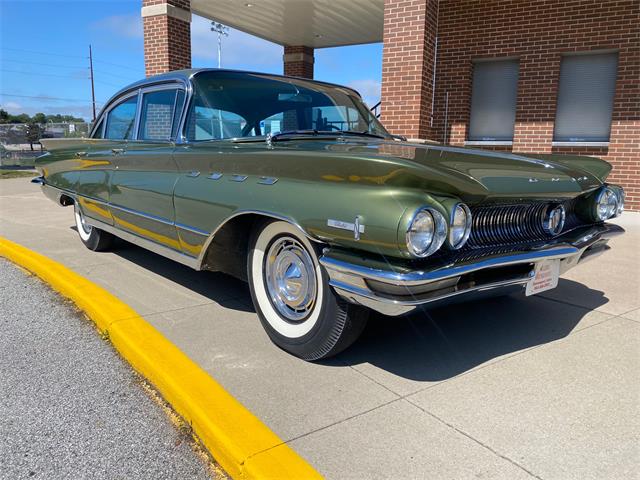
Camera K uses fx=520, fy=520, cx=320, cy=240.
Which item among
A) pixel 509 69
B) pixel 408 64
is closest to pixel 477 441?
pixel 408 64

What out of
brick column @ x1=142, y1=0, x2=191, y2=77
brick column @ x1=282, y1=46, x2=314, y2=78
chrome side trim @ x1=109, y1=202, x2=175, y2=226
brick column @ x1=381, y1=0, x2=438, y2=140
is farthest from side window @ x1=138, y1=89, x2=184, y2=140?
brick column @ x1=282, y1=46, x2=314, y2=78

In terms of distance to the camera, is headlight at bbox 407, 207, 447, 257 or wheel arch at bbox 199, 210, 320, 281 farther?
wheel arch at bbox 199, 210, 320, 281

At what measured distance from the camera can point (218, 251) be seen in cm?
335

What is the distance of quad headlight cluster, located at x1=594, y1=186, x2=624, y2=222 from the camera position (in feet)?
11.1

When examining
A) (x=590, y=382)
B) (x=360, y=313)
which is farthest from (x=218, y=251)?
(x=590, y=382)

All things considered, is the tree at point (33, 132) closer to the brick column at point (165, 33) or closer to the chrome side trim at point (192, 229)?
the brick column at point (165, 33)

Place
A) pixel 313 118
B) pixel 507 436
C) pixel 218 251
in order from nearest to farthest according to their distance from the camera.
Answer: pixel 507 436, pixel 218 251, pixel 313 118

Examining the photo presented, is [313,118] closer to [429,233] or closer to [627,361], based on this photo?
[429,233]

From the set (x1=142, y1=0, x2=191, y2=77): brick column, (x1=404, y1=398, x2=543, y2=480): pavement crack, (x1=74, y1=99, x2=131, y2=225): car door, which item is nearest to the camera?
(x1=404, y1=398, x2=543, y2=480): pavement crack

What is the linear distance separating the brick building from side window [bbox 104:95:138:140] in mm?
4078

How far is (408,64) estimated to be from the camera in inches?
295

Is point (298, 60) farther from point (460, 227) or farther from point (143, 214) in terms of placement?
point (460, 227)

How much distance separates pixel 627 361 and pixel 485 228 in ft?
3.94

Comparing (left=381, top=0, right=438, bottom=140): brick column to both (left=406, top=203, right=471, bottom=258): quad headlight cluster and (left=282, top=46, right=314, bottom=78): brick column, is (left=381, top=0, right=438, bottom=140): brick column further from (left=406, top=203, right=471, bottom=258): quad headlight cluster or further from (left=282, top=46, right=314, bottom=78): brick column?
(left=282, top=46, right=314, bottom=78): brick column
